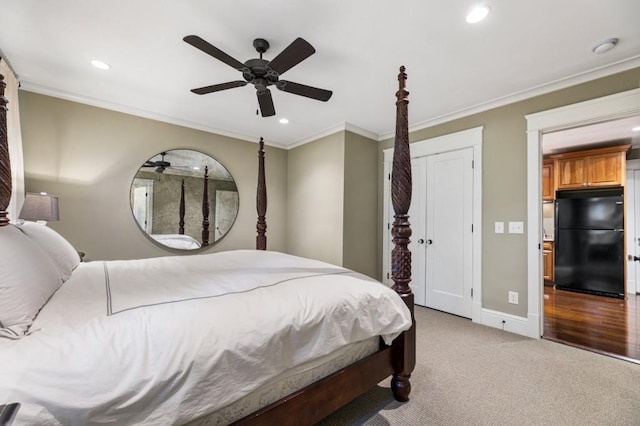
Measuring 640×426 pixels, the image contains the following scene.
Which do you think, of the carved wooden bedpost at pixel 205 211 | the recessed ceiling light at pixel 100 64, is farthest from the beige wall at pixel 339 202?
the recessed ceiling light at pixel 100 64

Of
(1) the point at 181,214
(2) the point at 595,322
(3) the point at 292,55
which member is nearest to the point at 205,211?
(1) the point at 181,214

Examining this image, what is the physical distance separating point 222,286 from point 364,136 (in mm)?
3369

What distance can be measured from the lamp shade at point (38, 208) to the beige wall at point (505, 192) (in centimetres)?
351

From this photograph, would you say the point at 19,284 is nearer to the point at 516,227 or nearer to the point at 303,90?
the point at 303,90

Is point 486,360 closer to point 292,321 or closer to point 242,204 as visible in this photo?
point 292,321

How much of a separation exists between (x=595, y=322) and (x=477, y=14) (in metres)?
3.61

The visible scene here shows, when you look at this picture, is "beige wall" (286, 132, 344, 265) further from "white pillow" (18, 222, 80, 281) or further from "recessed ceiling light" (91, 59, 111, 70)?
"white pillow" (18, 222, 80, 281)

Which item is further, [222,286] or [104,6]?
[104,6]

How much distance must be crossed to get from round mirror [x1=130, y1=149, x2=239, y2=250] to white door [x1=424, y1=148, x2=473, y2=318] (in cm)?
287

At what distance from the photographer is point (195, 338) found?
974 mm

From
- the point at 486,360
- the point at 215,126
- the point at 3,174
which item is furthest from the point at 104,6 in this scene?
the point at 486,360

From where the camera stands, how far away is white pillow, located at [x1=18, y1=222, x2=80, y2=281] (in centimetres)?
154

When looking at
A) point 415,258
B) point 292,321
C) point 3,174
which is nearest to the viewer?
point 3,174

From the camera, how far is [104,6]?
6.03 feet
